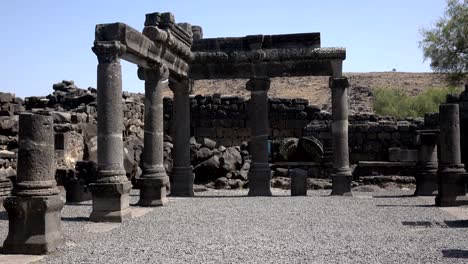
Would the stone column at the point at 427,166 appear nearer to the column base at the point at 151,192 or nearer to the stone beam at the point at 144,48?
the stone beam at the point at 144,48

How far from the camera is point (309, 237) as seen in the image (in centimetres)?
Result: 895

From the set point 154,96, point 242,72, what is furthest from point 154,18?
point 242,72

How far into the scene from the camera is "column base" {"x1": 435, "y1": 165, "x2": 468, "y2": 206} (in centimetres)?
1339

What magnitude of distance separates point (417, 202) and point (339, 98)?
3848 mm

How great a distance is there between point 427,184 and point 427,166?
0.52 metres

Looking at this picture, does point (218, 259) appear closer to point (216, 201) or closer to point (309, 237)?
point (309, 237)

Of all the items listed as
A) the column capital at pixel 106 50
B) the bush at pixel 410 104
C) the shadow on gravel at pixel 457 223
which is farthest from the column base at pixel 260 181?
the bush at pixel 410 104

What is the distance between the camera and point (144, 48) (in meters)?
12.7

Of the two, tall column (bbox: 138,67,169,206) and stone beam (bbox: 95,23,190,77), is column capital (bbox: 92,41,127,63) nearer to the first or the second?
stone beam (bbox: 95,23,190,77)

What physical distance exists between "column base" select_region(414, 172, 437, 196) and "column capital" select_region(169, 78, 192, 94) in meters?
7.33

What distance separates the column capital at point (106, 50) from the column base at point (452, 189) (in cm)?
811

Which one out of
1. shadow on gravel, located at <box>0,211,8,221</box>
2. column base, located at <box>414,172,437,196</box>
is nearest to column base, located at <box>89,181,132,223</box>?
shadow on gravel, located at <box>0,211,8,221</box>

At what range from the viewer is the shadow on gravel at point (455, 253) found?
737 cm

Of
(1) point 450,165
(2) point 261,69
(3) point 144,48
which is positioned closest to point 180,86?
(2) point 261,69
